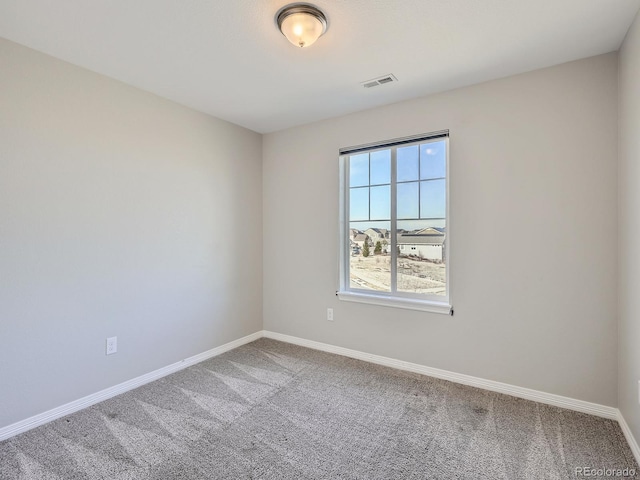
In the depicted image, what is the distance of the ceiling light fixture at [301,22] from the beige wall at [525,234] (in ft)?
4.49

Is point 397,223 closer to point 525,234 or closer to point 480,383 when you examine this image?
point 525,234

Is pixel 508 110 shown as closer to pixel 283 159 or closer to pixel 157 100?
pixel 283 159

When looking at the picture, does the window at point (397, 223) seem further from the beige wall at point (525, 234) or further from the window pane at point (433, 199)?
the beige wall at point (525, 234)

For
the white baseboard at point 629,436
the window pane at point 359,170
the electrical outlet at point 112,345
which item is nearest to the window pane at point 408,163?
the window pane at point 359,170

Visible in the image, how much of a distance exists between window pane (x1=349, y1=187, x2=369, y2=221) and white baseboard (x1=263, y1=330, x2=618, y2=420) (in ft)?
4.43

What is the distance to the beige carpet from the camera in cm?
167

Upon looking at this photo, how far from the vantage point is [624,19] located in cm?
178

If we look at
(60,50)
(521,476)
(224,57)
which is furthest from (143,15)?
(521,476)

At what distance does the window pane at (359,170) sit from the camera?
Result: 126 inches

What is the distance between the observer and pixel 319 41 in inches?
78.2

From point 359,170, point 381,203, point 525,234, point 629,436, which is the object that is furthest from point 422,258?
point 629,436

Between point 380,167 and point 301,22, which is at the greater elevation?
point 301,22

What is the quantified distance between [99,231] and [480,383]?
3158 millimetres

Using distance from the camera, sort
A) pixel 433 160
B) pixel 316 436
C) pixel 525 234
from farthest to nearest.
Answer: pixel 433 160 < pixel 525 234 < pixel 316 436
